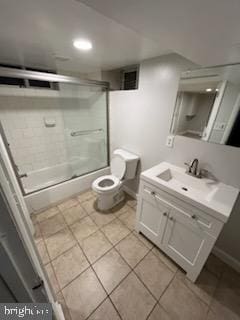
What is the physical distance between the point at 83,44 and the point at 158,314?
2.35 meters

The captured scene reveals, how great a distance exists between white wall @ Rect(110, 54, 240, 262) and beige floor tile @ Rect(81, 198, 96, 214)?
0.78 metres

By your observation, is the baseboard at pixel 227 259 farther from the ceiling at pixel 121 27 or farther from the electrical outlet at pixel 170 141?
the ceiling at pixel 121 27

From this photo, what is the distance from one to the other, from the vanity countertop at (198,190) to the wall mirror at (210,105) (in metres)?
0.41

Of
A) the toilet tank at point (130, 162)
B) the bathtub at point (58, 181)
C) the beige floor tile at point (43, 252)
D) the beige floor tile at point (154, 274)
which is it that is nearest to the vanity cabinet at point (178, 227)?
the beige floor tile at point (154, 274)

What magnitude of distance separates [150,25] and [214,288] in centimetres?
204

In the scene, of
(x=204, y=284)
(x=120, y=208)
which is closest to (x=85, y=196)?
(x=120, y=208)

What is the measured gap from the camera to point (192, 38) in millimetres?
714

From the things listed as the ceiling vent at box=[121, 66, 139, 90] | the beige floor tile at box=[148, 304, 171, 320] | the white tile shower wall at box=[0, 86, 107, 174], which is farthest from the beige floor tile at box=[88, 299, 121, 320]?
the ceiling vent at box=[121, 66, 139, 90]

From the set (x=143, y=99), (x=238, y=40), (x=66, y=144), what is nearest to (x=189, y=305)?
(x=238, y=40)

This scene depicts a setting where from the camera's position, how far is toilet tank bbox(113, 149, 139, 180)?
2.09 m

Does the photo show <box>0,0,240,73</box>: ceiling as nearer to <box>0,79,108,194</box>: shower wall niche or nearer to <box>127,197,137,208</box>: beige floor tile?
<box>0,79,108,194</box>: shower wall niche

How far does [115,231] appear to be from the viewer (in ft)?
5.98

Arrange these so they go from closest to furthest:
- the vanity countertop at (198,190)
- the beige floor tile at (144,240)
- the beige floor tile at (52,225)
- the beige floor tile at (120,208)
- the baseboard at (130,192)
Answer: the vanity countertop at (198,190) → the beige floor tile at (144,240) → the beige floor tile at (52,225) → the beige floor tile at (120,208) → the baseboard at (130,192)

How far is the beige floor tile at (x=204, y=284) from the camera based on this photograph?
1256 millimetres
